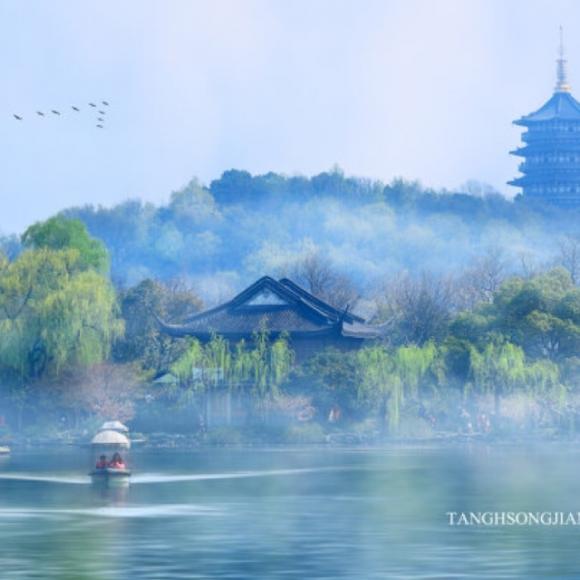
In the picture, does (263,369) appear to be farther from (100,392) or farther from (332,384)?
(100,392)

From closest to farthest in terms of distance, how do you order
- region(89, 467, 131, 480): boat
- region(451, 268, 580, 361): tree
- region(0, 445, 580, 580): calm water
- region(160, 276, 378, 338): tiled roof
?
region(0, 445, 580, 580): calm water
region(89, 467, 131, 480): boat
region(451, 268, 580, 361): tree
region(160, 276, 378, 338): tiled roof

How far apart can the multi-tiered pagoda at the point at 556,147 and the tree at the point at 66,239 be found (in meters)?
66.6

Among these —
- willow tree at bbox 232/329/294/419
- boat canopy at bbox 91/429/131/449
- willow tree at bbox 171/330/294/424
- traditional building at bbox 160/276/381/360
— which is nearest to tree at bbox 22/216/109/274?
willow tree at bbox 171/330/294/424

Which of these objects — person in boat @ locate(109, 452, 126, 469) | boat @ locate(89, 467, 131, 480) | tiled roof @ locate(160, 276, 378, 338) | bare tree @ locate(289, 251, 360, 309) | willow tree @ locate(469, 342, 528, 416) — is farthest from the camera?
bare tree @ locate(289, 251, 360, 309)

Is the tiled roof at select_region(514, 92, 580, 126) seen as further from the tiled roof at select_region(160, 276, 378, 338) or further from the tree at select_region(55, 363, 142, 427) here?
the tree at select_region(55, 363, 142, 427)

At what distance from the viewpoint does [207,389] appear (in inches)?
2876

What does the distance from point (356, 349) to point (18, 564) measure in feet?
155

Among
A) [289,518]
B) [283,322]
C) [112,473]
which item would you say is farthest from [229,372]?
[289,518]

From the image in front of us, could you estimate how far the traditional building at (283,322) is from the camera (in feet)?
260

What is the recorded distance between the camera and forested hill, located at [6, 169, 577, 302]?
453 ft

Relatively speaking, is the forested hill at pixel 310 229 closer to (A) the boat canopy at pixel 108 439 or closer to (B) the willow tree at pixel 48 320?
(B) the willow tree at pixel 48 320

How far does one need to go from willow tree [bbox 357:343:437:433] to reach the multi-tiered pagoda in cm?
6817

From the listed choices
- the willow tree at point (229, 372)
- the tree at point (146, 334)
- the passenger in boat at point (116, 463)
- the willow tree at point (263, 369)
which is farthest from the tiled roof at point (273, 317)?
the passenger in boat at point (116, 463)

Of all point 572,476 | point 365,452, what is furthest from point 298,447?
point 572,476
